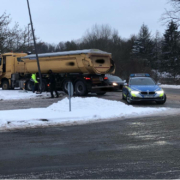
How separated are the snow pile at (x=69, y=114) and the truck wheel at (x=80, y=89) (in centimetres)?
580

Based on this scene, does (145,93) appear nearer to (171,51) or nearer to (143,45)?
(171,51)

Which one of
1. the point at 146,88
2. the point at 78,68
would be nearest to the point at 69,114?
the point at 146,88

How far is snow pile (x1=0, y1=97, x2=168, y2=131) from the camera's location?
388 inches

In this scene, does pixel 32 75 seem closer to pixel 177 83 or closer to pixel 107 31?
pixel 177 83

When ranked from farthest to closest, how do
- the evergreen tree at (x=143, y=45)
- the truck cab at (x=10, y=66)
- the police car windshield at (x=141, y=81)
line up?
the evergreen tree at (x=143, y=45) < the truck cab at (x=10, y=66) < the police car windshield at (x=141, y=81)

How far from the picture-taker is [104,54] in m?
20.7

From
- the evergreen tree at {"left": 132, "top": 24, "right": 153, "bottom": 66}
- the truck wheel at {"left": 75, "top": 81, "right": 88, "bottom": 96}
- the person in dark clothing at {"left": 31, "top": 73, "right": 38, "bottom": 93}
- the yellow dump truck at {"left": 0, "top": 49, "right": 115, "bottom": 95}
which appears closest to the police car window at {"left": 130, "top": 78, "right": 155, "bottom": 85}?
A: the yellow dump truck at {"left": 0, "top": 49, "right": 115, "bottom": 95}

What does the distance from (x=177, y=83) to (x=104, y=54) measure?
2305 cm

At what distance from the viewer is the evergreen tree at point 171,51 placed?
5138cm

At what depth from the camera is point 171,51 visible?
5347 centimetres

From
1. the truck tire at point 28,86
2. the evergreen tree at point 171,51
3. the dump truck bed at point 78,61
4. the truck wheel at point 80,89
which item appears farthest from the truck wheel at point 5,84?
the evergreen tree at point 171,51

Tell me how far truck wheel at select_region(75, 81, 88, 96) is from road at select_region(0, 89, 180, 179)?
10.4m

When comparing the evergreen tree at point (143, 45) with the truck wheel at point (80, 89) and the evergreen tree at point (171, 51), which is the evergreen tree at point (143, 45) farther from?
the truck wheel at point (80, 89)

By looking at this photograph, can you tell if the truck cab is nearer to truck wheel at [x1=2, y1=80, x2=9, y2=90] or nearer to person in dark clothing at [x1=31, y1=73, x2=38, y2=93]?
truck wheel at [x1=2, y1=80, x2=9, y2=90]
